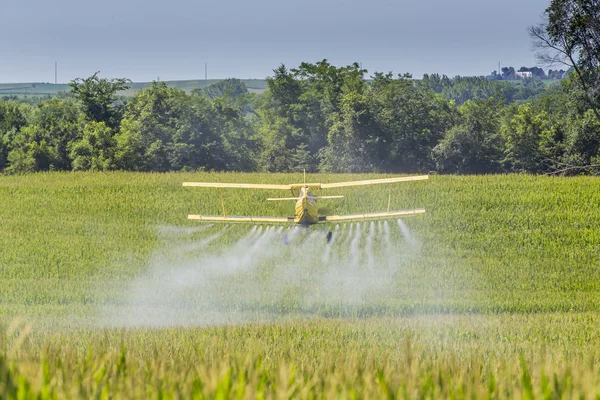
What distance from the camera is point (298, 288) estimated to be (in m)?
26.6

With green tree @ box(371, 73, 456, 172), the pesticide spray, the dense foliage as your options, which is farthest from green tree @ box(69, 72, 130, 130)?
the pesticide spray

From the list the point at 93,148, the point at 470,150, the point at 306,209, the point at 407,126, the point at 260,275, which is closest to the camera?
the point at 306,209

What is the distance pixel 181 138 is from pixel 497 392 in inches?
3065

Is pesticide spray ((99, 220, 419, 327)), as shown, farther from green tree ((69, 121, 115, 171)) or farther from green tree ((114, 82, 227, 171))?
green tree ((69, 121, 115, 171))

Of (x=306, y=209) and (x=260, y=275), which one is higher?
(x=306, y=209)

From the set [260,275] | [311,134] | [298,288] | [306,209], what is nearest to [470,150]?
[311,134]

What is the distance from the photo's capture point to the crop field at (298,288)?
494cm

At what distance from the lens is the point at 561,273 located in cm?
2883

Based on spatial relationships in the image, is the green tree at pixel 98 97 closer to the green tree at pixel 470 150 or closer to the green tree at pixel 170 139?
the green tree at pixel 170 139

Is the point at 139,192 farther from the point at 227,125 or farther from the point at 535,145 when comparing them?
the point at 535,145

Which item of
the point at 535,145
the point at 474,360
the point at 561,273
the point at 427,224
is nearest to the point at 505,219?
the point at 427,224

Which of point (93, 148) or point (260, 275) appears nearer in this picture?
point (260, 275)

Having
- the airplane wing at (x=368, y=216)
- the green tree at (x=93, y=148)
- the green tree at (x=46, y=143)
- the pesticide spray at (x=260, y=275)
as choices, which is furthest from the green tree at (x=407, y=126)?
the airplane wing at (x=368, y=216)

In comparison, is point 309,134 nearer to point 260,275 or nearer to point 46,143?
point 46,143
